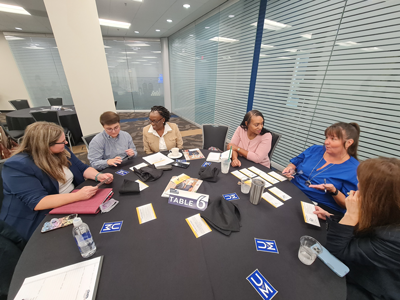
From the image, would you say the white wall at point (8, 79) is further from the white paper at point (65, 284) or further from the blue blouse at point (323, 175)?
the blue blouse at point (323, 175)

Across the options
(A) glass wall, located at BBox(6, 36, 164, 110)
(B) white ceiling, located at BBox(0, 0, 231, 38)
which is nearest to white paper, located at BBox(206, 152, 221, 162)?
(B) white ceiling, located at BBox(0, 0, 231, 38)

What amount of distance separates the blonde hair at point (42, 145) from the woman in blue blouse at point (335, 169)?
2.22 m

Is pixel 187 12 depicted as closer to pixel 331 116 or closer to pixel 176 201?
pixel 331 116

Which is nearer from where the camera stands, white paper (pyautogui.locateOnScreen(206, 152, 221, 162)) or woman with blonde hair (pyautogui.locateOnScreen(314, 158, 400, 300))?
woman with blonde hair (pyautogui.locateOnScreen(314, 158, 400, 300))

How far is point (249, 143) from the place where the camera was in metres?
2.33

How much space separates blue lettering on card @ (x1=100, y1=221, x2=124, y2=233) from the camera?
1.04m

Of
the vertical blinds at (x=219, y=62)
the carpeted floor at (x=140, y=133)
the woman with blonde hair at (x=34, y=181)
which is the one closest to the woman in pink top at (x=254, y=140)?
the woman with blonde hair at (x=34, y=181)

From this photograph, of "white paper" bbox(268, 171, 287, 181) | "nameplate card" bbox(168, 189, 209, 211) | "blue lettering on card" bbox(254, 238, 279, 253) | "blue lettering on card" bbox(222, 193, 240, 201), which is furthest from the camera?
"white paper" bbox(268, 171, 287, 181)

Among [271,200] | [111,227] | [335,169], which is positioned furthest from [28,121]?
[335,169]

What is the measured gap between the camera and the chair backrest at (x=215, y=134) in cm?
284

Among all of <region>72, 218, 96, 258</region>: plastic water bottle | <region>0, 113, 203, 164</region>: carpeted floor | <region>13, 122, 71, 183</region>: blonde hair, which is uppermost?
<region>13, 122, 71, 183</region>: blonde hair

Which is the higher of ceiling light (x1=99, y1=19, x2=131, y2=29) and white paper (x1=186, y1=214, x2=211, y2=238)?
ceiling light (x1=99, y1=19, x2=131, y2=29)

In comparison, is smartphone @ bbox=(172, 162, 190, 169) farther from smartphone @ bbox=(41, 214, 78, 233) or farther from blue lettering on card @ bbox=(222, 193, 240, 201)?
smartphone @ bbox=(41, 214, 78, 233)

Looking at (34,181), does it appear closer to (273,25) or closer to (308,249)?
(308,249)
